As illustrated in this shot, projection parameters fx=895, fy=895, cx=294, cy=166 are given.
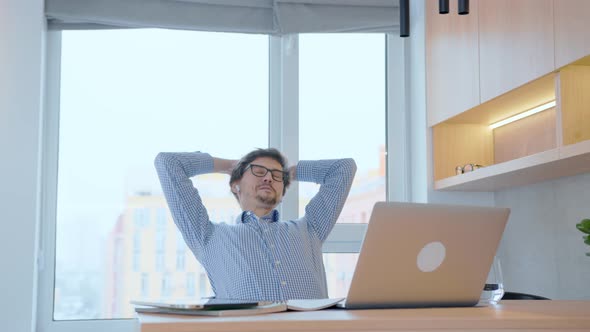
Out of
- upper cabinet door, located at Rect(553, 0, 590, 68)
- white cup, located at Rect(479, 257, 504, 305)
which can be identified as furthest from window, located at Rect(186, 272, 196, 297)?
white cup, located at Rect(479, 257, 504, 305)

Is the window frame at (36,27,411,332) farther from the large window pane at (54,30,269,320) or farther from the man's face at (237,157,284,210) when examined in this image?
the man's face at (237,157,284,210)

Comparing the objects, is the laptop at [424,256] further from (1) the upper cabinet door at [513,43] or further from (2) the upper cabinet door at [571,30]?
(1) the upper cabinet door at [513,43]

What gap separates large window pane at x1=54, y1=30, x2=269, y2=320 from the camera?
424 centimetres

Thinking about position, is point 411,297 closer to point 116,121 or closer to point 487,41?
point 487,41

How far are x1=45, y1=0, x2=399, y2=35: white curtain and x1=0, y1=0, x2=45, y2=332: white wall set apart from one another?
205 mm

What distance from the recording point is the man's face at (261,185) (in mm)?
3646

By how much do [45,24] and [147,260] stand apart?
1.20 meters

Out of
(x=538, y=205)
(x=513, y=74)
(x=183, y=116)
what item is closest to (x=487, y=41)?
(x=513, y=74)

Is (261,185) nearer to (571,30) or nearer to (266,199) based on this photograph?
(266,199)

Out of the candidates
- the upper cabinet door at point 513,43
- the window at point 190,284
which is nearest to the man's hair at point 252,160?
the window at point 190,284

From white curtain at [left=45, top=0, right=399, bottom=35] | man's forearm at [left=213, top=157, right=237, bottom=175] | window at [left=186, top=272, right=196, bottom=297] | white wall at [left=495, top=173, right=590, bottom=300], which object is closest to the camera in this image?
white wall at [left=495, top=173, right=590, bottom=300]

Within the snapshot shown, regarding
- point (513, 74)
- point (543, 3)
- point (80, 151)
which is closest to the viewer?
point (543, 3)

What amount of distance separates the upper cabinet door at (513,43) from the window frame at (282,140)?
984 mm

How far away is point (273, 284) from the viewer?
3424 mm
